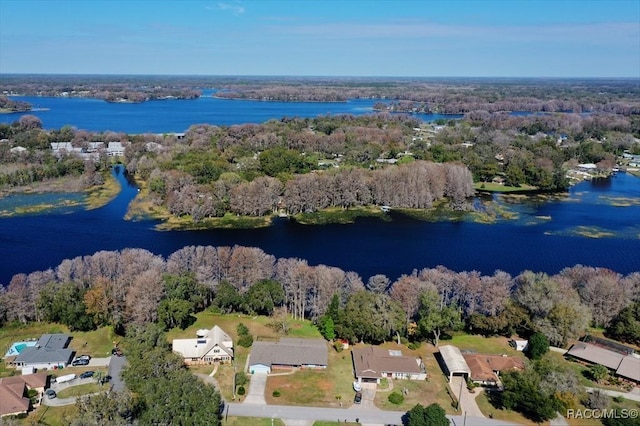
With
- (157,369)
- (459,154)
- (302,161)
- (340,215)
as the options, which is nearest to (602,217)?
(459,154)

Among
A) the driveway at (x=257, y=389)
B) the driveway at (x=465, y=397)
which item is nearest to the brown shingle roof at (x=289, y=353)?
the driveway at (x=257, y=389)

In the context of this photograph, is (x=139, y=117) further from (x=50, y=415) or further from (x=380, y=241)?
(x=50, y=415)

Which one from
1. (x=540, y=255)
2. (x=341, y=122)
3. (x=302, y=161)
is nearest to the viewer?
(x=540, y=255)

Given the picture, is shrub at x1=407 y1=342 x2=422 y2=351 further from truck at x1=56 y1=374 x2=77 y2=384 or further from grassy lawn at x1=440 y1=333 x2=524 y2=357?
truck at x1=56 y1=374 x2=77 y2=384

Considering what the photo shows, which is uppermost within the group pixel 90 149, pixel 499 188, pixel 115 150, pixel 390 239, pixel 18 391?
pixel 90 149

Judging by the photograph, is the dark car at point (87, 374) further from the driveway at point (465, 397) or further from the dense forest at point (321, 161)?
the dense forest at point (321, 161)

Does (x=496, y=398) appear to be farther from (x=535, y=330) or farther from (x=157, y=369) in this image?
(x=157, y=369)

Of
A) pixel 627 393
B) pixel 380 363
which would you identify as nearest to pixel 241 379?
pixel 380 363
